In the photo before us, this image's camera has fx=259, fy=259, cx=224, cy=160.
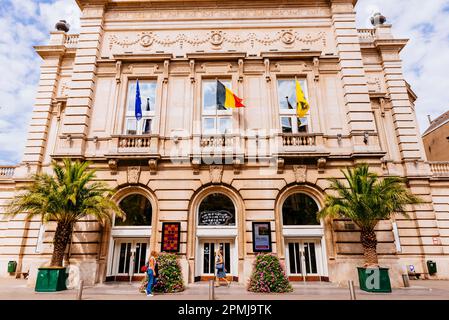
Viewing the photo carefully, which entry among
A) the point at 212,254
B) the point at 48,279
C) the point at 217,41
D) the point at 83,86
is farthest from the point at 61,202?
the point at 217,41

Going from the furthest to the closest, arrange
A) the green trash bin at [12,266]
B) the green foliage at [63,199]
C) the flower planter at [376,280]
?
1. the green trash bin at [12,266]
2. the green foliage at [63,199]
3. the flower planter at [376,280]

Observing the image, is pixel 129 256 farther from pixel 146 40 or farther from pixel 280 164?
pixel 146 40

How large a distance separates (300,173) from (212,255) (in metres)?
6.48

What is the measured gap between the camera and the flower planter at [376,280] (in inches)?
432

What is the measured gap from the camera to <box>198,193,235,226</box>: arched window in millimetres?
14047

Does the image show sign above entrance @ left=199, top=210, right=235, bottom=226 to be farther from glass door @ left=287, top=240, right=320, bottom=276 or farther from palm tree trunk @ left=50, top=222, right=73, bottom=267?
palm tree trunk @ left=50, top=222, right=73, bottom=267

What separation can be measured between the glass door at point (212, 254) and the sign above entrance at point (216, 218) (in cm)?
97

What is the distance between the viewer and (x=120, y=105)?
52.0 ft

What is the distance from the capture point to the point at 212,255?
45.5 ft

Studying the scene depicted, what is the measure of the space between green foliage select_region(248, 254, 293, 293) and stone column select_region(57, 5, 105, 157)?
11.2m

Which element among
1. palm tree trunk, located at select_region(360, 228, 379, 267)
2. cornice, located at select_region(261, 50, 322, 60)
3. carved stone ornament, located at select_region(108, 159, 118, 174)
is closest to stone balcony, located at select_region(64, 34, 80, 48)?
carved stone ornament, located at select_region(108, 159, 118, 174)

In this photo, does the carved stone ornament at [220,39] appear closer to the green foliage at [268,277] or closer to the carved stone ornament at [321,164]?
→ the carved stone ornament at [321,164]

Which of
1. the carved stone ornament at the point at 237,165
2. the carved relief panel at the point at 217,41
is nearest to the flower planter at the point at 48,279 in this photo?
the carved stone ornament at the point at 237,165

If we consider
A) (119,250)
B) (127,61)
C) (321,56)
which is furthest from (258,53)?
(119,250)
